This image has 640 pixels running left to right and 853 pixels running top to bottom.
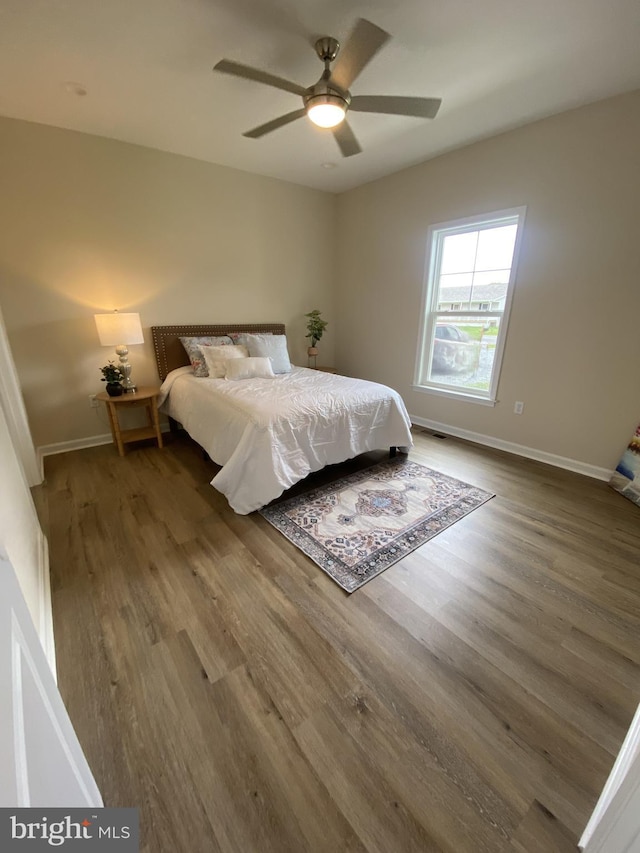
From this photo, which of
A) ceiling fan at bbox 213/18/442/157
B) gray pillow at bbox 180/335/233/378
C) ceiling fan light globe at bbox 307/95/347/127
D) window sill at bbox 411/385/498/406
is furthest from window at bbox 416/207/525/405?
gray pillow at bbox 180/335/233/378

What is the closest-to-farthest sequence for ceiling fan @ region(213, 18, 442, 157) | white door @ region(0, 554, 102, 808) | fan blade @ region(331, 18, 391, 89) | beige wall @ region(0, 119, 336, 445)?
white door @ region(0, 554, 102, 808)
fan blade @ region(331, 18, 391, 89)
ceiling fan @ region(213, 18, 442, 157)
beige wall @ region(0, 119, 336, 445)

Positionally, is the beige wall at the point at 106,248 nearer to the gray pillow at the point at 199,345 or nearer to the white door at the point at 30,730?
the gray pillow at the point at 199,345

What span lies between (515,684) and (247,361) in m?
2.89

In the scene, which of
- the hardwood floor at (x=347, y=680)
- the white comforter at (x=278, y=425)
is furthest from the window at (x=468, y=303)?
the hardwood floor at (x=347, y=680)

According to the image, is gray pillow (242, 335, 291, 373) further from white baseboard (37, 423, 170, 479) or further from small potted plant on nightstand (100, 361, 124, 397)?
white baseboard (37, 423, 170, 479)

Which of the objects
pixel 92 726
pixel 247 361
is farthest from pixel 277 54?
pixel 92 726

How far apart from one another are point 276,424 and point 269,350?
1.56 meters

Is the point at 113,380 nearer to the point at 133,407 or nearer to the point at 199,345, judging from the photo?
the point at 133,407

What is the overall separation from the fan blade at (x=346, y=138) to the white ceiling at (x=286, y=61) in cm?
36

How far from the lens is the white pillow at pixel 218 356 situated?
10.8ft

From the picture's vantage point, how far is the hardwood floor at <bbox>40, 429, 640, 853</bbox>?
97 centimetres

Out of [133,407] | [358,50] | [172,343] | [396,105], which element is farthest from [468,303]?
[133,407]

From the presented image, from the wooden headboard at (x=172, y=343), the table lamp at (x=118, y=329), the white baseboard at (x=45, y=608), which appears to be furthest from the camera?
the wooden headboard at (x=172, y=343)

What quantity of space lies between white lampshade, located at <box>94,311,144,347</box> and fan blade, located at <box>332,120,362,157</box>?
6.90 ft
